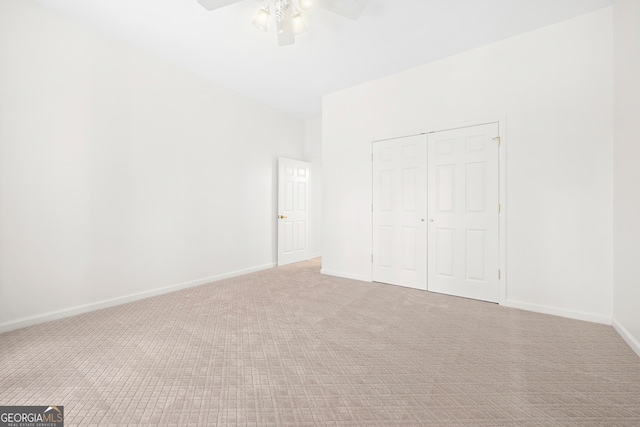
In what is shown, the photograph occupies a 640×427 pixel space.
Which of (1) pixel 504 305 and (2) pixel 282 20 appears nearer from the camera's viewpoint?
(2) pixel 282 20

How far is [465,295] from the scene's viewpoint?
11.1 ft

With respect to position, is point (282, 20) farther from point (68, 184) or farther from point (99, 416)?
point (99, 416)

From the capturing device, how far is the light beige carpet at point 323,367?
1.48 meters

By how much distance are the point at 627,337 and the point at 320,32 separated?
3.96m

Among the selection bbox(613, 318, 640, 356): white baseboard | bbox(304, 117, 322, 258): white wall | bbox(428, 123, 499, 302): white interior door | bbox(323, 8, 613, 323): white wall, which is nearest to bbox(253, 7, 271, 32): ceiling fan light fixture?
bbox(323, 8, 613, 323): white wall

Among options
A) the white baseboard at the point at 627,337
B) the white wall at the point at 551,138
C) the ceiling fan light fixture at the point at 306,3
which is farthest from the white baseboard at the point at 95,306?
the white baseboard at the point at 627,337

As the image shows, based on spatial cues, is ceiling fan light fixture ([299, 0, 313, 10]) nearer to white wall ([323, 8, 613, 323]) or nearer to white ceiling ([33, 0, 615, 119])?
white ceiling ([33, 0, 615, 119])

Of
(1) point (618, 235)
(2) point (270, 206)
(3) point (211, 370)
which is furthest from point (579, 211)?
(2) point (270, 206)

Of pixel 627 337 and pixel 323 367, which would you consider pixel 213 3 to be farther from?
pixel 627 337

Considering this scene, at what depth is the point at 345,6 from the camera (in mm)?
2406

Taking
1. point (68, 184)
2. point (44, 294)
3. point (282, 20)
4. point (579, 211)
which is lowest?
point (44, 294)

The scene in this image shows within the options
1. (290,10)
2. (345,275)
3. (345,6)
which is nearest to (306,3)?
(290,10)

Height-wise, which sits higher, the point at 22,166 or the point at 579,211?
the point at 22,166

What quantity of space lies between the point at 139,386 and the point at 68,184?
229 centimetres
